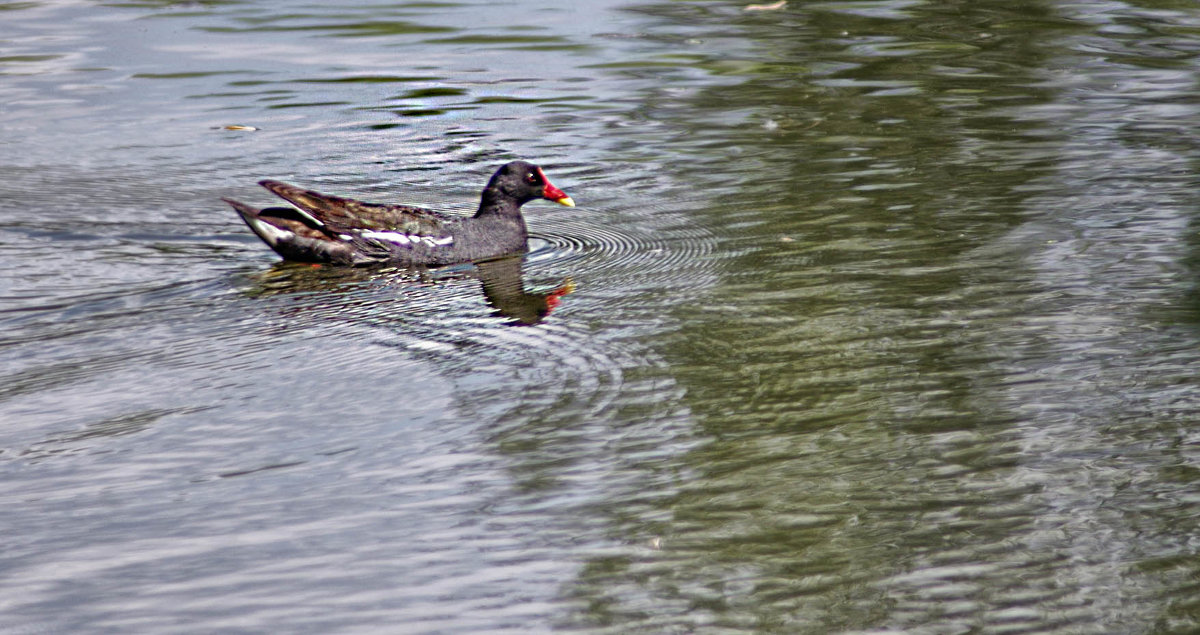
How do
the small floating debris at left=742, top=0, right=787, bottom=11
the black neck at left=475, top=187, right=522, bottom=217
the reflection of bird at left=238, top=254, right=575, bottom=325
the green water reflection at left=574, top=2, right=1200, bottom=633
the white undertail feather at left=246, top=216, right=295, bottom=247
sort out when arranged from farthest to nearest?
the small floating debris at left=742, top=0, right=787, bottom=11
the black neck at left=475, top=187, right=522, bottom=217
the white undertail feather at left=246, top=216, right=295, bottom=247
the reflection of bird at left=238, top=254, right=575, bottom=325
the green water reflection at left=574, top=2, right=1200, bottom=633

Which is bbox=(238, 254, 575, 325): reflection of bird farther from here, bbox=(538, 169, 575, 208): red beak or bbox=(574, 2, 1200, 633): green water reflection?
bbox=(574, 2, 1200, 633): green water reflection

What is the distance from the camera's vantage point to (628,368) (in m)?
6.04

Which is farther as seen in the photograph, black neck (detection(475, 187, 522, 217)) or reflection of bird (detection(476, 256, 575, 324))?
black neck (detection(475, 187, 522, 217))

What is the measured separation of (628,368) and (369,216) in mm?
2802

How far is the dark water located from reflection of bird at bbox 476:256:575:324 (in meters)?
0.04

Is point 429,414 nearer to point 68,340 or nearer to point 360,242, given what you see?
point 68,340

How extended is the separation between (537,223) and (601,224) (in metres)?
0.79

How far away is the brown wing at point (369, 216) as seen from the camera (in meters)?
8.26

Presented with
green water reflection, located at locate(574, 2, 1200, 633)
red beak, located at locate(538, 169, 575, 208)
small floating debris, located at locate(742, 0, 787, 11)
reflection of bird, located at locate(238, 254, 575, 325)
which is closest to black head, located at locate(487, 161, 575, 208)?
red beak, located at locate(538, 169, 575, 208)

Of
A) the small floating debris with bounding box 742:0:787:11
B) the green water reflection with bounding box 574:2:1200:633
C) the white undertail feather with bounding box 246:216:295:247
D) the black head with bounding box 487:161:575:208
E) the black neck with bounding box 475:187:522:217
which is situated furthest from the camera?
the small floating debris with bounding box 742:0:787:11

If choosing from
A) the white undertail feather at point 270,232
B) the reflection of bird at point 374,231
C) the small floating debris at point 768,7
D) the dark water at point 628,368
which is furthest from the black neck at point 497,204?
the small floating debris at point 768,7

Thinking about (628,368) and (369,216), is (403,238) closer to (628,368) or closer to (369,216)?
(369,216)

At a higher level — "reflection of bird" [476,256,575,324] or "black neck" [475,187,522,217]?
"black neck" [475,187,522,217]

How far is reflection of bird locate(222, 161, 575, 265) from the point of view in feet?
27.0
